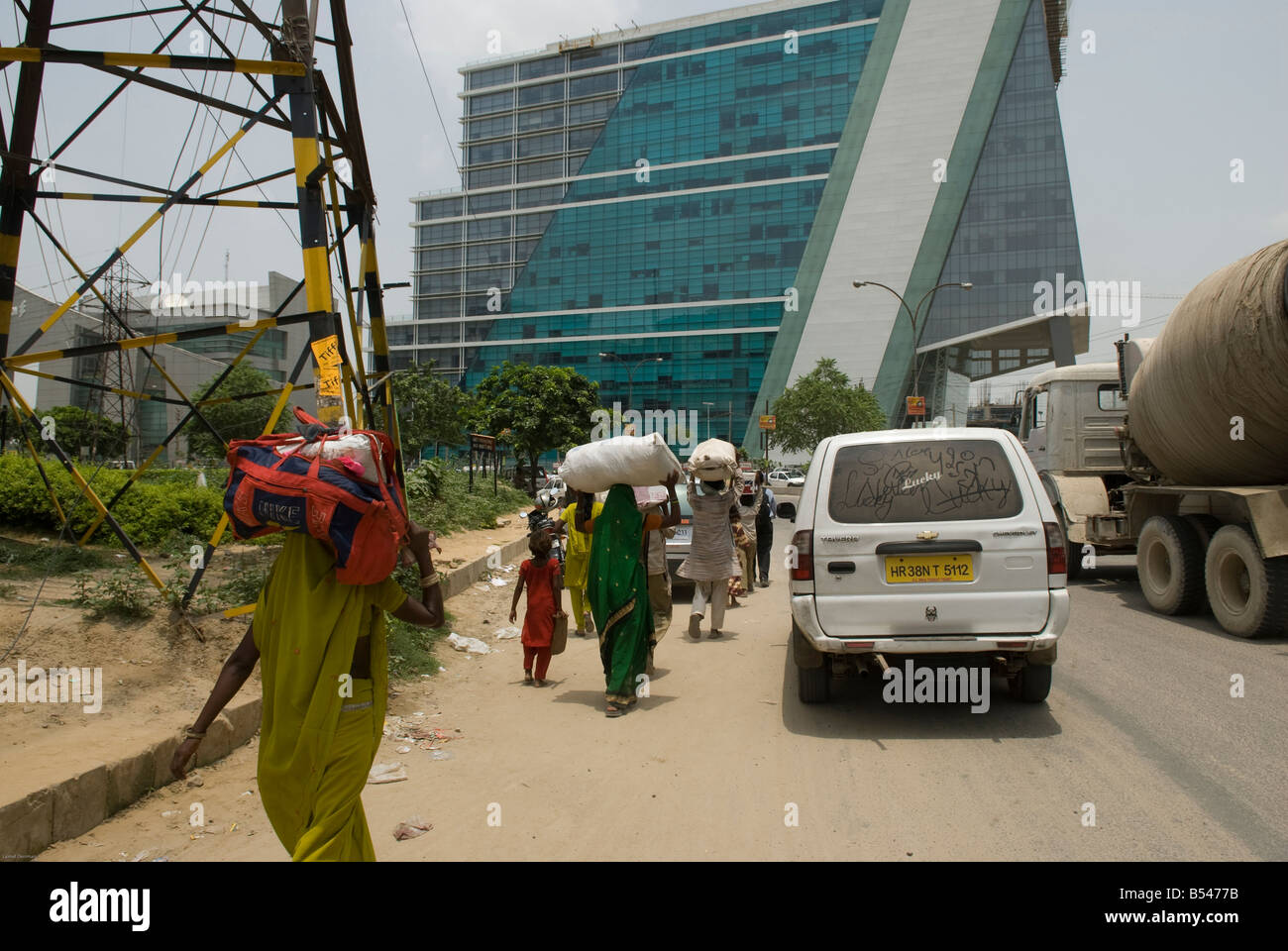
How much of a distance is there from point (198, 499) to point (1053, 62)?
8743 centimetres

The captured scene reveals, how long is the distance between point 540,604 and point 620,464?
1.48 meters

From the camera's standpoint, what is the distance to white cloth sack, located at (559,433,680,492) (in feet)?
21.0

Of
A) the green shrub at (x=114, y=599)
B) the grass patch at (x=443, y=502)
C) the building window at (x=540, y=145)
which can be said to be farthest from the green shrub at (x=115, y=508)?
the building window at (x=540, y=145)

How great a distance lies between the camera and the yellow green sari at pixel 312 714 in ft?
8.77

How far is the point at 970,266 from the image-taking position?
73.0 meters

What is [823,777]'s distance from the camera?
4.61m

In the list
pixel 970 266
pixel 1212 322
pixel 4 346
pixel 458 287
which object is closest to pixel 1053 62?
pixel 970 266

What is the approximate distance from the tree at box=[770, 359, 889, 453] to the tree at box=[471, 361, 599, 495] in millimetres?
18965

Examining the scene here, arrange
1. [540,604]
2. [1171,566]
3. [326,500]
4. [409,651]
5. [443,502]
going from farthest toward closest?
[443,502] < [1171,566] < [409,651] < [540,604] < [326,500]

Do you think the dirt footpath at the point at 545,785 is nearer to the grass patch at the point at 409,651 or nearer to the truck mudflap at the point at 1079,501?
the grass patch at the point at 409,651

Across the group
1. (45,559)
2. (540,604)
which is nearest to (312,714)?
(540,604)

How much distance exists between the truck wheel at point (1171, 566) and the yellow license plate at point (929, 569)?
5327 millimetres

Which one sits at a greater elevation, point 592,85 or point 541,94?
point 541,94

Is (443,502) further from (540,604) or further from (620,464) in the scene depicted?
(620,464)
